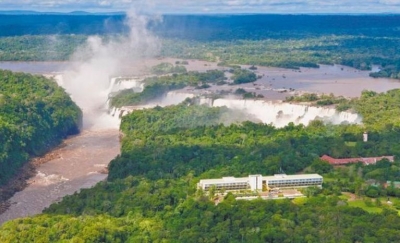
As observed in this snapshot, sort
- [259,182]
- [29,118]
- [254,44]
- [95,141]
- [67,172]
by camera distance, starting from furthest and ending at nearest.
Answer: [254,44] → [95,141] → [29,118] → [67,172] → [259,182]

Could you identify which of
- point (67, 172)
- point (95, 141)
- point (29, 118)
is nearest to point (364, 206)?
point (67, 172)

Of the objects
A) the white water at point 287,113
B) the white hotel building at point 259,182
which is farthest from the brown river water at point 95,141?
the white hotel building at point 259,182

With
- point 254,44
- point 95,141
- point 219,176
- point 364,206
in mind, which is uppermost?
point 219,176

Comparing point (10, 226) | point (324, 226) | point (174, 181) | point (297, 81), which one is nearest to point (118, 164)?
point (174, 181)

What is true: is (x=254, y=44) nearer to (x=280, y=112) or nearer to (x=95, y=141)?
(x=280, y=112)

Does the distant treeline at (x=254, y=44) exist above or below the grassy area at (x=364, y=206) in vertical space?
below

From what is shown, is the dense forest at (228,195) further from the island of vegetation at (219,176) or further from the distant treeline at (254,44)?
the distant treeline at (254,44)

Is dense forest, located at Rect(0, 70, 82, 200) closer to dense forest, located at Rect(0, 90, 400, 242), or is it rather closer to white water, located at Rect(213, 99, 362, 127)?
dense forest, located at Rect(0, 90, 400, 242)

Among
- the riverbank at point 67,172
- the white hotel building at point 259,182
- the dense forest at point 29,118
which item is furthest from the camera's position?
the dense forest at point 29,118
